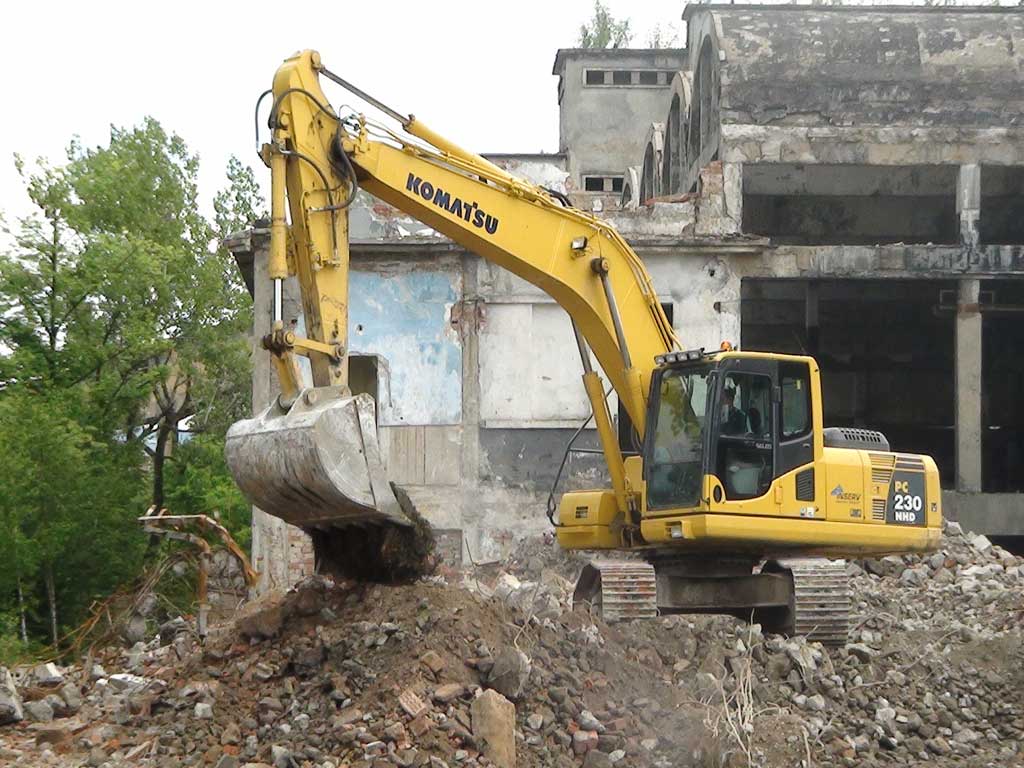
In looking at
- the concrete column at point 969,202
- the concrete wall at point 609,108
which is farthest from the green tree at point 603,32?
the concrete column at point 969,202

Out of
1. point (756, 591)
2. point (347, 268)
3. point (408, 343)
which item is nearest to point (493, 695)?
point (347, 268)

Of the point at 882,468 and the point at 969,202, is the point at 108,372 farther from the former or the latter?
the point at 882,468

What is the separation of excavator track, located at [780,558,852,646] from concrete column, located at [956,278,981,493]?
35.3 feet

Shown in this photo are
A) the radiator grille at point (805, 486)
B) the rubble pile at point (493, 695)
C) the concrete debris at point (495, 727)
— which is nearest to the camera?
the concrete debris at point (495, 727)

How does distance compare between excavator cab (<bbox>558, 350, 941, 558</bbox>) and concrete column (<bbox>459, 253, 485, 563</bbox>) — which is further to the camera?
concrete column (<bbox>459, 253, 485, 563</bbox>)

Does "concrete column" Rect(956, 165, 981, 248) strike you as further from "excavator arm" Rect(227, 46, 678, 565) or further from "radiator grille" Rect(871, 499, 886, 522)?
"excavator arm" Rect(227, 46, 678, 565)

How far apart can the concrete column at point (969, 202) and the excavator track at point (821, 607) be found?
11529 mm

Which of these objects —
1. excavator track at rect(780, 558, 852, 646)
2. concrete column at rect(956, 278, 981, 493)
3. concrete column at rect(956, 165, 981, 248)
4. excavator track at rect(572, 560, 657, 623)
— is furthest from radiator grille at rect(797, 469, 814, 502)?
concrete column at rect(956, 165, 981, 248)

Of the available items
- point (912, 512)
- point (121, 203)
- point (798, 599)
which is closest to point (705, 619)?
point (798, 599)

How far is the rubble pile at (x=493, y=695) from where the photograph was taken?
32.4ft

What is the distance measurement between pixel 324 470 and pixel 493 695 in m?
1.87

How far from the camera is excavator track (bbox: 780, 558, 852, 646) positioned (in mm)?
13273

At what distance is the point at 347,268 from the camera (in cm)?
1153

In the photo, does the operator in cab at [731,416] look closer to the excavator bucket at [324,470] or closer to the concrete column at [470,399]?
the excavator bucket at [324,470]
